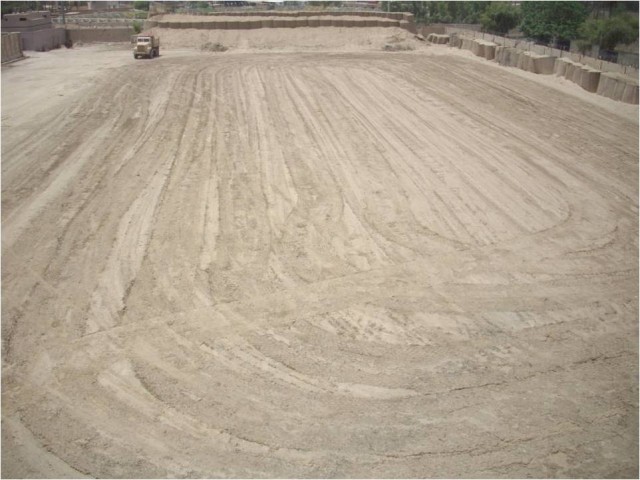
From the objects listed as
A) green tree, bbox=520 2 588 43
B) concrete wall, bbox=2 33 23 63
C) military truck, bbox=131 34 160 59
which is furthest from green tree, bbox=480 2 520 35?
concrete wall, bbox=2 33 23 63

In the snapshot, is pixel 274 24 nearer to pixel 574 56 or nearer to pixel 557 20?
pixel 557 20

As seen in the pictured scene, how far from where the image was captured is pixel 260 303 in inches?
378

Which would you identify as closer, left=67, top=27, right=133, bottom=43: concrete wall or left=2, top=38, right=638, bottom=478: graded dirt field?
left=2, top=38, right=638, bottom=478: graded dirt field

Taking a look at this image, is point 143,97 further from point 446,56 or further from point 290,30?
point 290,30

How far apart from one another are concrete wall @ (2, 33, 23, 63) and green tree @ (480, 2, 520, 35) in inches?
1631

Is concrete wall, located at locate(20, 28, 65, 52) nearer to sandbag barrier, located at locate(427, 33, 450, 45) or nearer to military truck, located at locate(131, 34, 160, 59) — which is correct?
military truck, located at locate(131, 34, 160, 59)

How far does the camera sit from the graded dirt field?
22.5ft

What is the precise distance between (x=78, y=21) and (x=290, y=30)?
1070 inches

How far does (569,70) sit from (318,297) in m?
23.0

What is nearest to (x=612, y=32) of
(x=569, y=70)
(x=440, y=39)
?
(x=440, y=39)

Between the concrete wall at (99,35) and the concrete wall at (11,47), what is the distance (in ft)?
44.6

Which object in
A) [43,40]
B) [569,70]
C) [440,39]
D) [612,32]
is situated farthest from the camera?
[440,39]

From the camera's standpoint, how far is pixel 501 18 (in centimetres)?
5438

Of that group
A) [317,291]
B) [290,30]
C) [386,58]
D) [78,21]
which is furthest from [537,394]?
[78,21]
